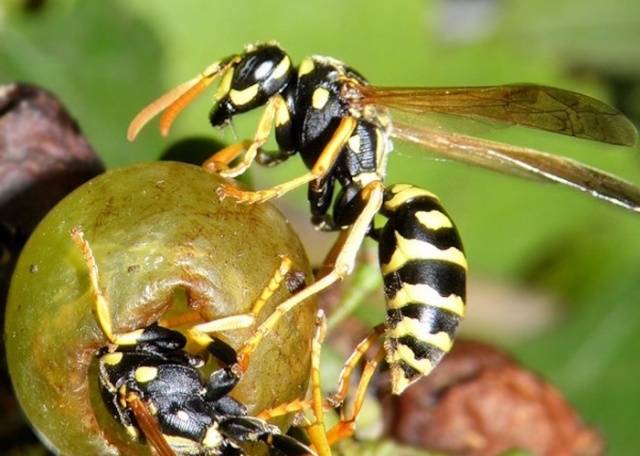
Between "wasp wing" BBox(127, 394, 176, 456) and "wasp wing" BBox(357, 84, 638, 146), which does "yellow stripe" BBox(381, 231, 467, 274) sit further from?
"wasp wing" BBox(127, 394, 176, 456)

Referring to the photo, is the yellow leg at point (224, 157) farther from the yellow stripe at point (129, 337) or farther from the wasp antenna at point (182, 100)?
the yellow stripe at point (129, 337)

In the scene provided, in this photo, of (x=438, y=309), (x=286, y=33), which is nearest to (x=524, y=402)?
(x=438, y=309)

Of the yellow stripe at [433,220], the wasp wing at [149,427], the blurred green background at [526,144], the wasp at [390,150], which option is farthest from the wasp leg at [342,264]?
the blurred green background at [526,144]

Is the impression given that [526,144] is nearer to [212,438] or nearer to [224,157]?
[224,157]

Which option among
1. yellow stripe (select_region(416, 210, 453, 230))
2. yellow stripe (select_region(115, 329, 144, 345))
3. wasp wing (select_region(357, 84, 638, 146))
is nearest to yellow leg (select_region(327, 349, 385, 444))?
yellow stripe (select_region(416, 210, 453, 230))

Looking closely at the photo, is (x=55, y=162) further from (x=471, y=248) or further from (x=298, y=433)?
(x=471, y=248)

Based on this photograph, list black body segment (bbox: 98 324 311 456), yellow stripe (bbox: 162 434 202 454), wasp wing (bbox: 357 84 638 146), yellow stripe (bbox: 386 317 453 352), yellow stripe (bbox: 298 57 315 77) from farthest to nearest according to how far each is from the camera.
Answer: yellow stripe (bbox: 298 57 315 77) → wasp wing (bbox: 357 84 638 146) → yellow stripe (bbox: 386 317 453 352) → yellow stripe (bbox: 162 434 202 454) → black body segment (bbox: 98 324 311 456)
